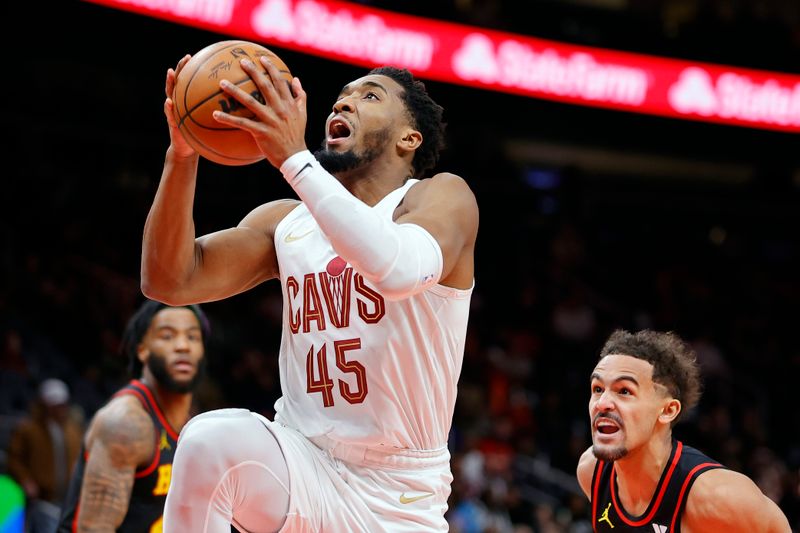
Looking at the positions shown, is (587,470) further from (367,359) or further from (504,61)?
(504,61)

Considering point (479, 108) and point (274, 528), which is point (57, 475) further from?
point (479, 108)

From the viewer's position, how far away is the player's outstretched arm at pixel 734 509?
3768mm

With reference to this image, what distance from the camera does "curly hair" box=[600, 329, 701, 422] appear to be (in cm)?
410

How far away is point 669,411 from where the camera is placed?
412 cm

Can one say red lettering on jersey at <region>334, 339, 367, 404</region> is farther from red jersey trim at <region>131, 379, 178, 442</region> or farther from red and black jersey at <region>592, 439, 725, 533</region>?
red jersey trim at <region>131, 379, 178, 442</region>

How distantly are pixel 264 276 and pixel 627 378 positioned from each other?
1393 millimetres

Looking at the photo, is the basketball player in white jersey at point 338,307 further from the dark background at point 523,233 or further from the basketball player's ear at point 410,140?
the dark background at point 523,233

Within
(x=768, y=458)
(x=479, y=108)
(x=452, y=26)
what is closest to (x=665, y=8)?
(x=479, y=108)

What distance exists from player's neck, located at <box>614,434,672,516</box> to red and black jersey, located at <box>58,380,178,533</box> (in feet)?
6.27

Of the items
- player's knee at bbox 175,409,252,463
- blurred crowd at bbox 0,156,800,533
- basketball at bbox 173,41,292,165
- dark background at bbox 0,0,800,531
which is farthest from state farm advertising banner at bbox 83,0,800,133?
player's knee at bbox 175,409,252,463

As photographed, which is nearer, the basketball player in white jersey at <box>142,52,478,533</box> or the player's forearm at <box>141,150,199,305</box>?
the basketball player in white jersey at <box>142,52,478,533</box>

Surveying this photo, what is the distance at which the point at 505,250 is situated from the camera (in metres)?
14.3

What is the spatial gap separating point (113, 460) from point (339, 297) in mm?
1727

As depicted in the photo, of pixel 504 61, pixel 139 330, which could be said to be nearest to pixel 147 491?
pixel 139 330
